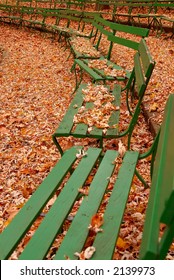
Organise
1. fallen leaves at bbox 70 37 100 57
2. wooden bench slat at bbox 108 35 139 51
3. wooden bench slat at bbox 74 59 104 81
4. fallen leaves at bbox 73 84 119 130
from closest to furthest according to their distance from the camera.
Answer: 1. fallen leaves at bbox 73 84 119 130
2. wooden bench slat at bbox 108 35 139 51
3. wooden bench slat at bbox 74 59 104 81
4. fallen leaves at bbox 70 37 100 57

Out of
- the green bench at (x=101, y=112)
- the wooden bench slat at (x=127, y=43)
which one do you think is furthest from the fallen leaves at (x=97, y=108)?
the wooden bench slat at (x=127, y=43)

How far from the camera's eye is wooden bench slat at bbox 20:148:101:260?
5.67 ft

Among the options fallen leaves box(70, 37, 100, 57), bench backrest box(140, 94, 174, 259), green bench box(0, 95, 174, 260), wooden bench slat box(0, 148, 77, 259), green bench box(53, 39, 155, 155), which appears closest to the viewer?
bench backrest box(140, 94, 174, 259)

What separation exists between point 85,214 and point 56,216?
0.59 ft

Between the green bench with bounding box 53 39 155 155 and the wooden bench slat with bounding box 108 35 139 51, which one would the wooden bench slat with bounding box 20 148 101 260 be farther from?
the wooden bench slat with bounding box 108 35 139 51

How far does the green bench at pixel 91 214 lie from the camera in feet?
4.03

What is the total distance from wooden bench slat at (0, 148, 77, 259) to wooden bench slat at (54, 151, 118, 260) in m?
0.24

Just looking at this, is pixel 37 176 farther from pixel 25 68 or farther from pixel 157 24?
pixel 157 24

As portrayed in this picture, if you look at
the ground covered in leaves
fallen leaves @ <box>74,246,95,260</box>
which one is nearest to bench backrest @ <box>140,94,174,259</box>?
fallen leaves @ <box>74,246,95,260</box>

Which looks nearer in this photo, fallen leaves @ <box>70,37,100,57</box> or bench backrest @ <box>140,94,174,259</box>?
bench backrest @ <box>140,94,174,259</box>

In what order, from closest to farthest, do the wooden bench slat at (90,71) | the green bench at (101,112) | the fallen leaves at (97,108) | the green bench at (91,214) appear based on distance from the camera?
the green bench at (91,214) → the green bench at (101,112) → the fallen leaves at (97,108) → the wooden bench slat at (90,71)

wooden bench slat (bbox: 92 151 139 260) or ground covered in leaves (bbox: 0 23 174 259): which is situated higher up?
wooden bench slat (bbox: 92 151 139 260)

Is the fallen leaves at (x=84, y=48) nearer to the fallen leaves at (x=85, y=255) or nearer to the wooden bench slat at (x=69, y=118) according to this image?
the wooden bench slat at (x=69, y=118)

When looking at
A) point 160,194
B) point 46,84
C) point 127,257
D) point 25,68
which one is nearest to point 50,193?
point 127,257
